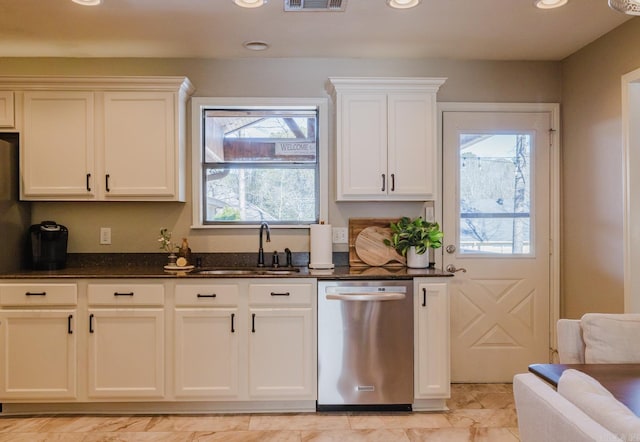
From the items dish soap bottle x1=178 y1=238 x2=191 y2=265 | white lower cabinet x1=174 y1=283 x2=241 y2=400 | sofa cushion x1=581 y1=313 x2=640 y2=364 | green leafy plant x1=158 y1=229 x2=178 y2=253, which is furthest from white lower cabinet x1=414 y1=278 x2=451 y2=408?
green leafy plant x1=158 y1=229 x2=178 y2=253

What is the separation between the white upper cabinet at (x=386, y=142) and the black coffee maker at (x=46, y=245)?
1948 mm

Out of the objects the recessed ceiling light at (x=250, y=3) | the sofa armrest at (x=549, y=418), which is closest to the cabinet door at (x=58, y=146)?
the recessed ceiling light at (x=250, y=3)

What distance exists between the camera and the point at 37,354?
2.90m

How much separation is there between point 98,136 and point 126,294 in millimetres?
1104

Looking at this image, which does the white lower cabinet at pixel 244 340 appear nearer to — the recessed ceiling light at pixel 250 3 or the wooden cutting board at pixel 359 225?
the wooden cutting board at pixel 359 225

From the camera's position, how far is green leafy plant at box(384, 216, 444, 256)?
323 cm

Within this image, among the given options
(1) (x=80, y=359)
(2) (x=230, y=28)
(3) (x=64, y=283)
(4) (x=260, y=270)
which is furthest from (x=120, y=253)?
(2) (x=230, y=28)

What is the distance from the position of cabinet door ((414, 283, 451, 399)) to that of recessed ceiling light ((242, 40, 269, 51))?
1901 mm

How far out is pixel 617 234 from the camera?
292 centimetres

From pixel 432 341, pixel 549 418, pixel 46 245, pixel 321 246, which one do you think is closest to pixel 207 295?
pixel 321 246

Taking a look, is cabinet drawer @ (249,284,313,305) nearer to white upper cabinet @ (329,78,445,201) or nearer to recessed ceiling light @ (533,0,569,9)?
white upper cabinet @ (329,78,445,201)

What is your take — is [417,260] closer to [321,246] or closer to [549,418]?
[321,246]

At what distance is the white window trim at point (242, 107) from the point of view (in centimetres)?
346

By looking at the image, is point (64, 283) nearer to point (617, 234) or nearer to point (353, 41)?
point (353, 41)
